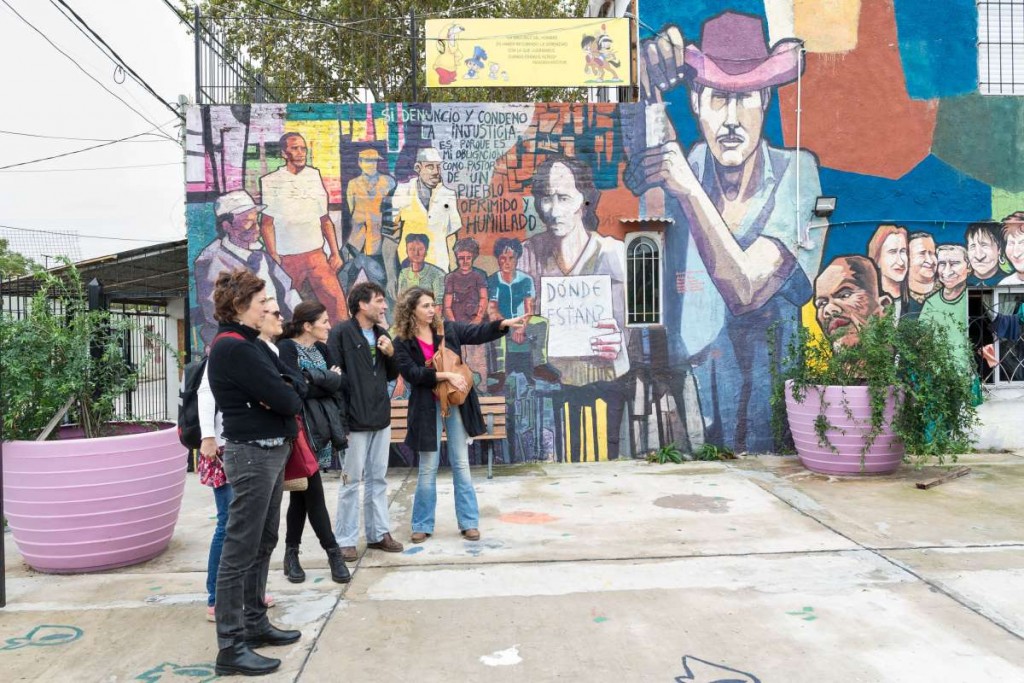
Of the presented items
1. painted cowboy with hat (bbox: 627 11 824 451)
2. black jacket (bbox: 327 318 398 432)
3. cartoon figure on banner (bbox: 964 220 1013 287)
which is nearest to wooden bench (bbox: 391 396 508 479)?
painted cowboy with hat (bbox: 627 11 824 451)

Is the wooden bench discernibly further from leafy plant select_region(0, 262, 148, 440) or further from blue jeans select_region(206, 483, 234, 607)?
blue jeans select_region(206, 483, 234, 607)

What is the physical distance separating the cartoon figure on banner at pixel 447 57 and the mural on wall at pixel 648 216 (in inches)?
15.7

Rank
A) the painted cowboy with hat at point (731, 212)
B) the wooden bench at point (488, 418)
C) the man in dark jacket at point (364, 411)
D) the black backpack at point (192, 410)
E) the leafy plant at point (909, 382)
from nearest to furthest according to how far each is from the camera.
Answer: the black backpack at point (192, 410)
the man in dark jacket at point (364, 411)
the leafy plant at point (909, 382)
the wooden bench at point (488, 418)
the painted cowboy with hat at point (731, 212)

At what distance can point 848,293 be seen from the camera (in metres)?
8.53

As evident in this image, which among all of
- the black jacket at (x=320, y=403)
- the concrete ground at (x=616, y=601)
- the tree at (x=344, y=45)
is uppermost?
the tree at (x=344, y=45)

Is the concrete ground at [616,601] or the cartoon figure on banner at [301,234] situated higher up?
the cartoon figure on banner at [301,234]

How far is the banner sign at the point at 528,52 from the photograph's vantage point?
8.30m

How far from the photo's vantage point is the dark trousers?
178 inches

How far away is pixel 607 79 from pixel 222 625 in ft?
23.1

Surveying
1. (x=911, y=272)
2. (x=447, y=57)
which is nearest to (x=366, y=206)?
(x=447, y=57)

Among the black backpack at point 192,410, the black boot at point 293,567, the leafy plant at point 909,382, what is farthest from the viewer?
the leafy plant at point 909,382

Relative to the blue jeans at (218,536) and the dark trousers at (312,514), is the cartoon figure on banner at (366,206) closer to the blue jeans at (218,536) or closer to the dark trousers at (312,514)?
the dark trousers at (312,514)

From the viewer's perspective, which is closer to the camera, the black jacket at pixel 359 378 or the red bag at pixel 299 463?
the red bag at pixel 299 463

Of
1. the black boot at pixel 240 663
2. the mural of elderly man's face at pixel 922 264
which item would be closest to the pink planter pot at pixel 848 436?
the mural of elderly man's face at pixel 922 264
